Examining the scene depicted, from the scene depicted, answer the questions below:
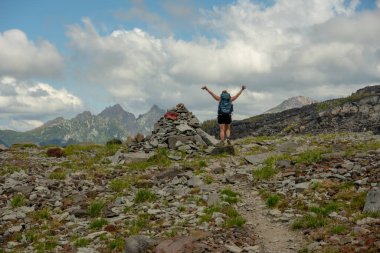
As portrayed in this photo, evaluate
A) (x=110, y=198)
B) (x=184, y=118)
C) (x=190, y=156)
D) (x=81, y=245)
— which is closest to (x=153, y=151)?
(x=190, y=156)

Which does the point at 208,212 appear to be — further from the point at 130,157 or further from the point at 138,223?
the point at 130,157

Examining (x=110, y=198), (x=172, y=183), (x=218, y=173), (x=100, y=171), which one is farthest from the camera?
(x=100, y=171)

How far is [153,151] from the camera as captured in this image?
27875 mm

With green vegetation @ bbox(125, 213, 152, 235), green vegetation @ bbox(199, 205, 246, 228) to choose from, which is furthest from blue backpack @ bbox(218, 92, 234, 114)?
green vegetation @ bbox(125, 213, 152, 235)

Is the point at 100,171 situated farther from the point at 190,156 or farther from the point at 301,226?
the point at 301,226

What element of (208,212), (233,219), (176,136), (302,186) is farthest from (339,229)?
(176,136)

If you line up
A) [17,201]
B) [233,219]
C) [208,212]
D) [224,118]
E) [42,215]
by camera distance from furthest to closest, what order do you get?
[224,118] → [17,201] → [42,215] → [208,212] → [233,219]

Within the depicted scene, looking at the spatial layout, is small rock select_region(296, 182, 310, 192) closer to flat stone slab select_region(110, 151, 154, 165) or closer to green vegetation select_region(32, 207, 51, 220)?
green vegetation select_region(32, 207, 51, 220)

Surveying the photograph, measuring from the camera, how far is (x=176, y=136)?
28906mm

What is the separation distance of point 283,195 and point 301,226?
3.37 metres

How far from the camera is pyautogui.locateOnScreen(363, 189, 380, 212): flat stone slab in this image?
11.8m

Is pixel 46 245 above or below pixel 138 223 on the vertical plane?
below

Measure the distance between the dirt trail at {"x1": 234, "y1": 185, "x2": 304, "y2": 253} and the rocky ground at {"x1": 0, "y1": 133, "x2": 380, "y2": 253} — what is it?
0.03m

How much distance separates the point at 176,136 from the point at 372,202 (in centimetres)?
1826
